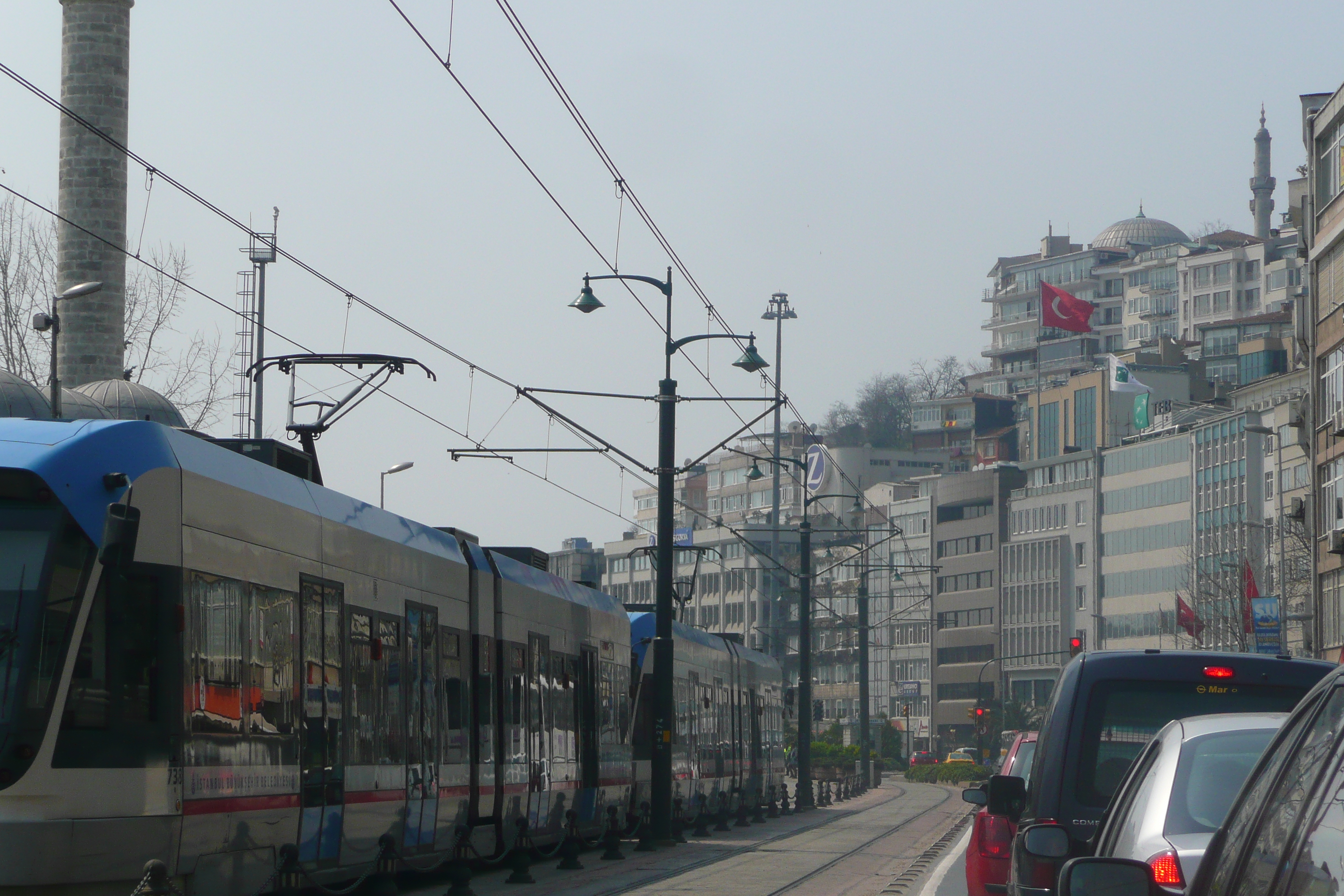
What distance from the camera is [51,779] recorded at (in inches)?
378

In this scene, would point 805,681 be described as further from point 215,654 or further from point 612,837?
point 215,654

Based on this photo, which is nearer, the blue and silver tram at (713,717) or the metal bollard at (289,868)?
the metal bollard at (289,868)

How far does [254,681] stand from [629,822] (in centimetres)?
1666

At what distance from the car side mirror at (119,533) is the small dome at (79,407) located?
37.1 metres

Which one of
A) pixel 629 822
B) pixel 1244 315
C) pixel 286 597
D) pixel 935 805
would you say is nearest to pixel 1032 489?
pixel 1244 315

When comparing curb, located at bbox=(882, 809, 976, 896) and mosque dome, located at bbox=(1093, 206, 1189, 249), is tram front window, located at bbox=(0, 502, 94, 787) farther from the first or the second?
mosque dome, located at bbox=(1093, 206, 1189, 249)

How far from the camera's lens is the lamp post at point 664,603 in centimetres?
2850

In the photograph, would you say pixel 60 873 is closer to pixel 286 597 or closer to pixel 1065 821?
pixel 286 597

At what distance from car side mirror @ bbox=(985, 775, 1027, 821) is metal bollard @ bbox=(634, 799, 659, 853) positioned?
1783cm

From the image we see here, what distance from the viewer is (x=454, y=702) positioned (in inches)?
682

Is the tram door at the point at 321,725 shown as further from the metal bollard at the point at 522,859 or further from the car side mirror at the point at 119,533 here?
the metal bollard at the point at 522,859

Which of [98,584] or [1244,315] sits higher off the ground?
[1244,315]

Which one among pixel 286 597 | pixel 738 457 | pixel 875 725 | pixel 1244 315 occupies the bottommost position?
pixel 875 725

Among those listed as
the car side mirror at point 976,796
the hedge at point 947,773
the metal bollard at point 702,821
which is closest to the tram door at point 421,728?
the car side mirror at point 976,796
